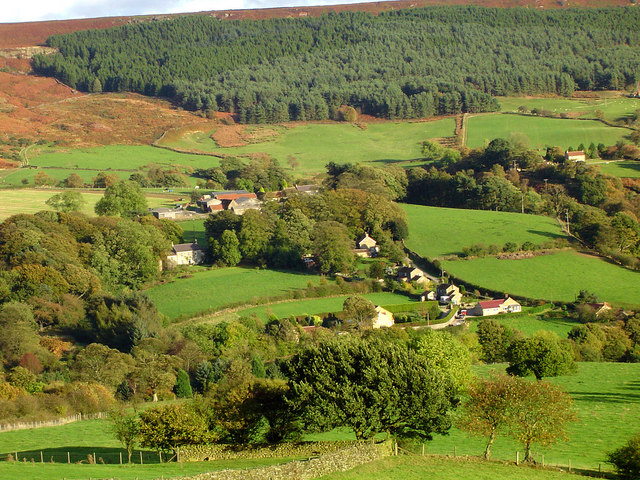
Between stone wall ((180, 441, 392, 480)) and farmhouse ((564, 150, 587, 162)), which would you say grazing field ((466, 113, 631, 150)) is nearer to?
farmhouse ((564, 150, 587, 162))

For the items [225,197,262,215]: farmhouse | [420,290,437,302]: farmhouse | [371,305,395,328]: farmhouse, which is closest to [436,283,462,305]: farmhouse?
[420,290,437,302]: farmhouse

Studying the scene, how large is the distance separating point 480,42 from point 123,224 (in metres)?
128

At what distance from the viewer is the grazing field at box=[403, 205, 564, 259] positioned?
73000 mm

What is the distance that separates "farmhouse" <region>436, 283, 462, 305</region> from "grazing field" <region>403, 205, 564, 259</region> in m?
8.27

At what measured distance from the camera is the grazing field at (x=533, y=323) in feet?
178

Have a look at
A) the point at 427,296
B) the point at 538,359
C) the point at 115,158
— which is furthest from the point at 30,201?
the point at 538,359

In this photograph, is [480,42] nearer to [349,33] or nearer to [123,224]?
[349,33]

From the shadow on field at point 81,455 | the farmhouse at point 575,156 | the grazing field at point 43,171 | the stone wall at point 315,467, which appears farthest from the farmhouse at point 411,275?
the grazing field at point 43,171

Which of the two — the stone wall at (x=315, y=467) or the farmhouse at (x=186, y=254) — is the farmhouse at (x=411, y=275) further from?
the stone wall at (x=315, y=467)

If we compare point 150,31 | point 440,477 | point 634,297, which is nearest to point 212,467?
point 440,477

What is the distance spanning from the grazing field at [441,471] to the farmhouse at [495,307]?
32.1 meters

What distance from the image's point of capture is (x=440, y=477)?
78.4 ft

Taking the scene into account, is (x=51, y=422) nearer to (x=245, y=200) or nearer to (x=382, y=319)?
(x=382, y=319)

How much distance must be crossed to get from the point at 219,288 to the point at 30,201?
31.4 metres
